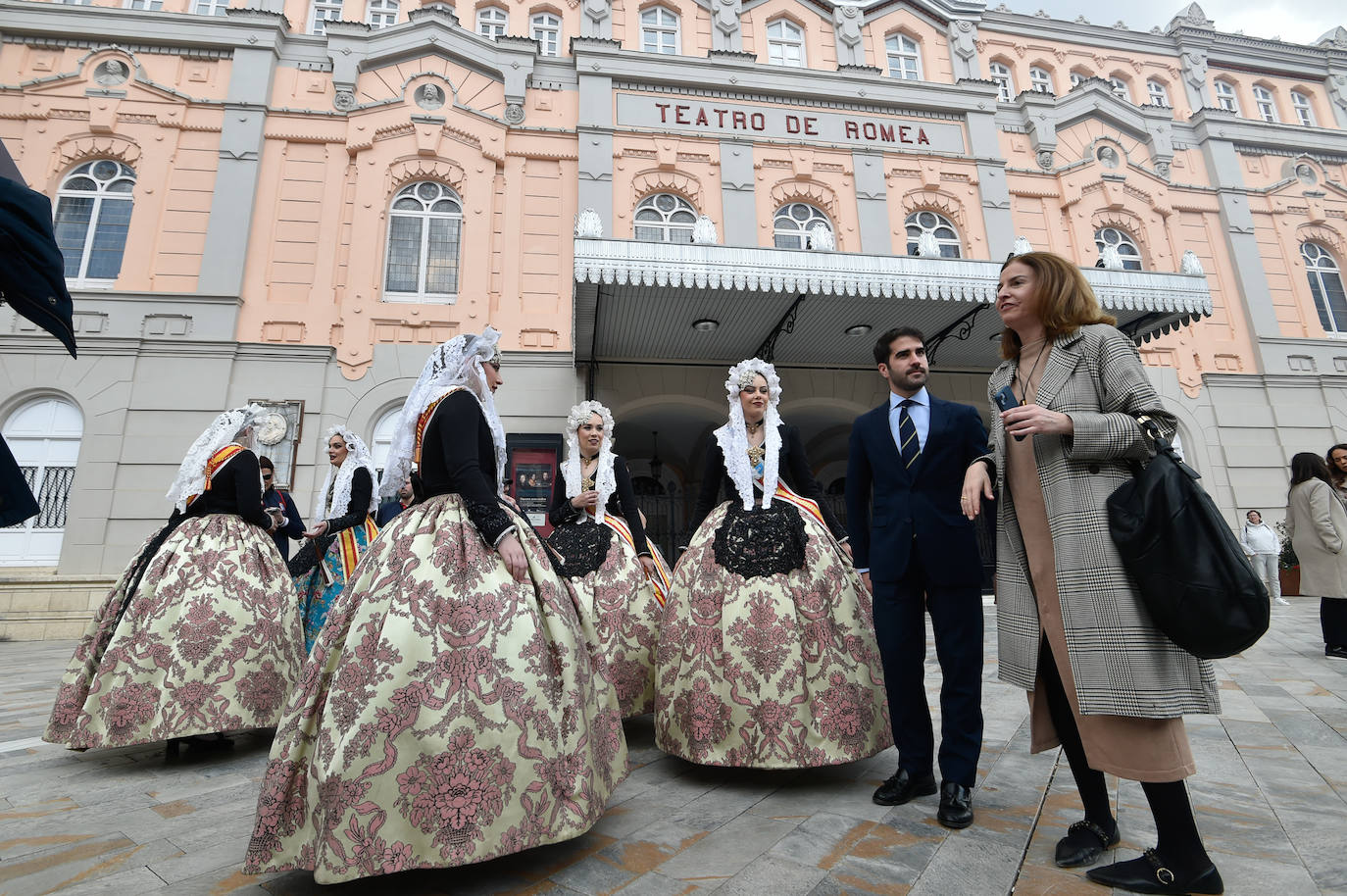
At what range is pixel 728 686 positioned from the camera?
9.02 ft

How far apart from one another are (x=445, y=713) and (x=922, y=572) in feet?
5.91

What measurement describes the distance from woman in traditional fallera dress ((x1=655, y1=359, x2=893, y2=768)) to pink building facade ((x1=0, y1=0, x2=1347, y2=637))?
17.2 feet

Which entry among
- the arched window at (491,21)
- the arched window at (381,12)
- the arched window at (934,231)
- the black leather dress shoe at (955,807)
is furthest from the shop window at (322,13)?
the black leather dress shoe at (955,807)

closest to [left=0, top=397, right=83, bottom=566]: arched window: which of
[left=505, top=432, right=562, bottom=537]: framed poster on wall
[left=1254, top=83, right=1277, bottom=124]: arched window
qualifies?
[left=505, top=432, right=562, bottom=537]: framed poster on wall

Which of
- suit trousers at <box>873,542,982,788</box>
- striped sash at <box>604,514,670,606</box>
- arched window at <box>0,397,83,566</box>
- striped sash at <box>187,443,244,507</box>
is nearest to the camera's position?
suit trousers at <box>873,542,982,788</box>

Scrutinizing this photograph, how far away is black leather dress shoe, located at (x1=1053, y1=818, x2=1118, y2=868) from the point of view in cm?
191

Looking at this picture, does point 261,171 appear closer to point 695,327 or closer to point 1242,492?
point 695,327

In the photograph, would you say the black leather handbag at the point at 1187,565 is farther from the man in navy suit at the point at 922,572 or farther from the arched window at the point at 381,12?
the arched window at the point at 381,12

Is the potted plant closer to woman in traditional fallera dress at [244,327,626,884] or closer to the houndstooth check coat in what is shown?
the houndstooth check coat

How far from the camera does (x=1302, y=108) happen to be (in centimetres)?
1524

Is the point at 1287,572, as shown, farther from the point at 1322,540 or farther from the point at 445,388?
the point at 445,388

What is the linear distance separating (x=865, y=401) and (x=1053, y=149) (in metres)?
6.79

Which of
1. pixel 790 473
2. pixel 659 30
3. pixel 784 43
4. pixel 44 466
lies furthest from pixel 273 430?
pixel 784 43

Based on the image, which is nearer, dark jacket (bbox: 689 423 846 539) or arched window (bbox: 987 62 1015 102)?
dark jacket (bbox: 689 423 846 539)
